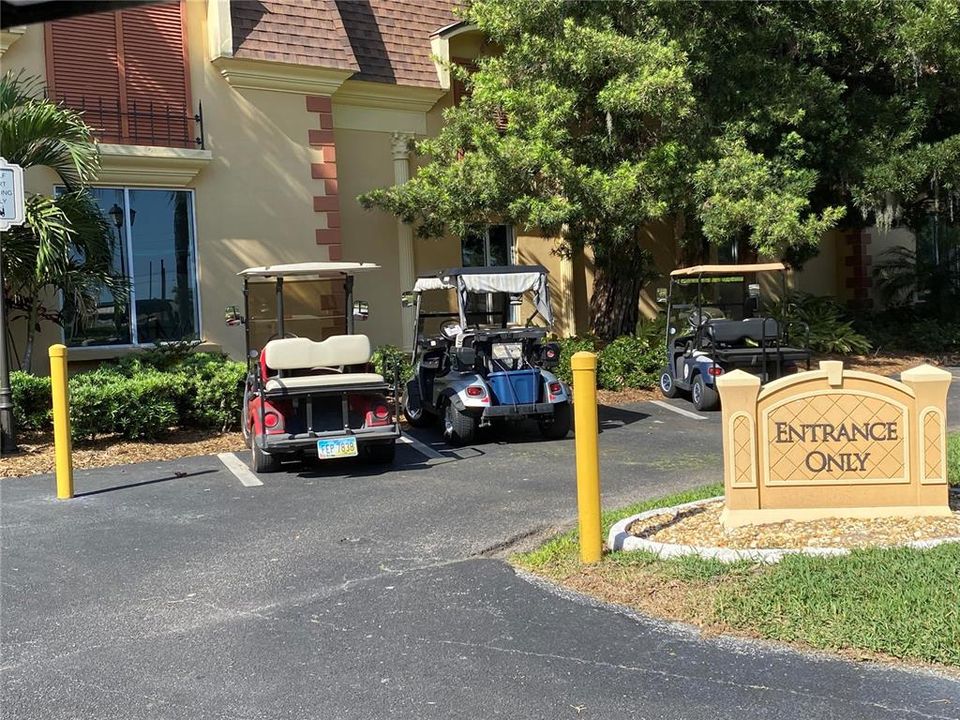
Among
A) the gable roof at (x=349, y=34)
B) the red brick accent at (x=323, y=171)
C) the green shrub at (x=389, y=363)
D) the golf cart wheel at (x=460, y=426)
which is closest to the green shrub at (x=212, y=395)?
the green shrub at (x=389, y=363)

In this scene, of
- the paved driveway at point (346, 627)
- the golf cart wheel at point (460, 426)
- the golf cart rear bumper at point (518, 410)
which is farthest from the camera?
the golf cart wheel at point (460, 426)

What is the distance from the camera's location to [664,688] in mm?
4000

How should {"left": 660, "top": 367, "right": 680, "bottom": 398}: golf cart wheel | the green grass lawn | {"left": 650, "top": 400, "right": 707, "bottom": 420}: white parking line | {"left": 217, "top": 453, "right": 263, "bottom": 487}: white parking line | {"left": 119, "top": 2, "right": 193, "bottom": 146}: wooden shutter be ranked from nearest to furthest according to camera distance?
the green grass lawn, {"left": 217, "top": 453, "right": 263, "bottom": 487}: white parking line, {"left": 650, "top": 400, "right": 707, "bottom": 420}: white parking line, {"left": 119, "top": 2, "right": 193, "bottom": 146}: wooden shutter, {"left": 660, "top": 367, "right": 680, "bottom": 398}: golf cart wheel

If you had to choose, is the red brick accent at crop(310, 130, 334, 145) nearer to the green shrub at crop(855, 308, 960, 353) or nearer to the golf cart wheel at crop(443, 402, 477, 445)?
the golf cart wheel at crop(443, 402, 477, 445)

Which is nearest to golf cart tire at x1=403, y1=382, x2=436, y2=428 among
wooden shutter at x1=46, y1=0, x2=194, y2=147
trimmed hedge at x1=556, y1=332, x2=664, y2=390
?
trimmed hedge at x1=556, y1=332, x2=664, y2=390

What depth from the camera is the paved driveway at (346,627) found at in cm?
391

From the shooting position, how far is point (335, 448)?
8922 mm

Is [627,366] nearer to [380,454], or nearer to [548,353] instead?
[548,353]

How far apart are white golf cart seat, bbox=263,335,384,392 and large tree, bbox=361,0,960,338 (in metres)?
4.24

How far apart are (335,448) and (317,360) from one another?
114 cm

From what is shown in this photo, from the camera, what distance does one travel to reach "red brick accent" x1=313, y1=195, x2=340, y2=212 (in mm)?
14191

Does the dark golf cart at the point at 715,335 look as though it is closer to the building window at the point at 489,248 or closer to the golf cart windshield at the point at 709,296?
the golf cart windshield at the point at 709,296

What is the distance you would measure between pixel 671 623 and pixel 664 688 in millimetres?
806

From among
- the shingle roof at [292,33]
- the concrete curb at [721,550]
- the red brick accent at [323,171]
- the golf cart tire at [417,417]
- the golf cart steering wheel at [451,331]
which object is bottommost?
the concrete curb at [721,550]
